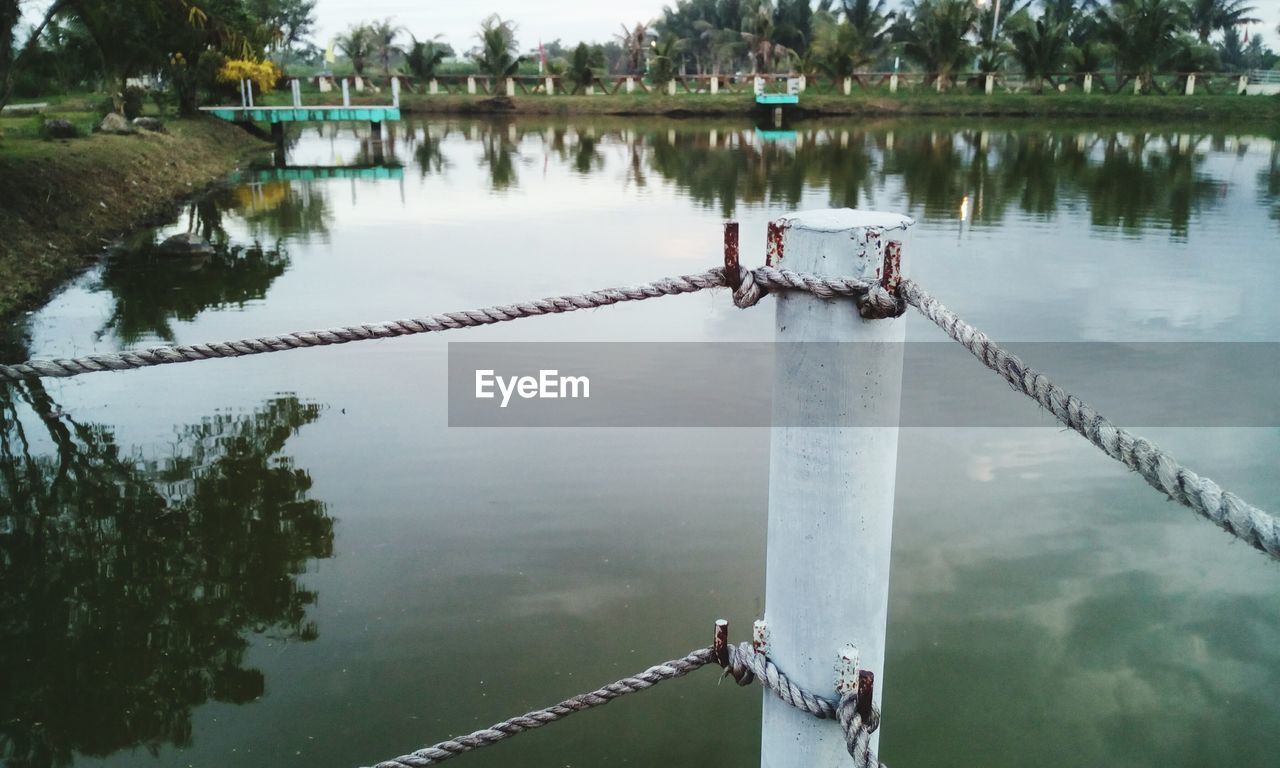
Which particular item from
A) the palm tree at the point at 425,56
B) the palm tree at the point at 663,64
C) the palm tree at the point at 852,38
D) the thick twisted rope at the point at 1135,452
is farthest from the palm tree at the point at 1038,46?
the thick twisted rope at the point at 1135,452

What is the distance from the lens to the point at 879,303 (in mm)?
1144

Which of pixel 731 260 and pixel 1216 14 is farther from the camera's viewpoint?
pixel 1216 14

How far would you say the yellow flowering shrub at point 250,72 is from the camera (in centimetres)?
2389

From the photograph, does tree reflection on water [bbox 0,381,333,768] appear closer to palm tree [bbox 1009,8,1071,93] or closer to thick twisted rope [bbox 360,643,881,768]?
thick twisted rope [bbox 360,643,881,768]

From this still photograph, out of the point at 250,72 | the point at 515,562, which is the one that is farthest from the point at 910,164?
the point at 515,562

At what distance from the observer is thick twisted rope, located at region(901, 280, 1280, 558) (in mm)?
914

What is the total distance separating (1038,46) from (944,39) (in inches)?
122

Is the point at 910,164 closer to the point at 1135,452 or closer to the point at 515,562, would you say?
the point at 515,562

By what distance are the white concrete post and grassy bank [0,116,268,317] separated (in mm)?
8196

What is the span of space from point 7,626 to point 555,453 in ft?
8.26

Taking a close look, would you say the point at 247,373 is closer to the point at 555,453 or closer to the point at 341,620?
the point at 555,453

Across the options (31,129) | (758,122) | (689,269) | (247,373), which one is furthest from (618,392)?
(758,122)

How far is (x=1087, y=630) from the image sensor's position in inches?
149

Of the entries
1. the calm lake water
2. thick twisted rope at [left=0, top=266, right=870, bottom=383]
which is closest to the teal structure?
the calm lake water
